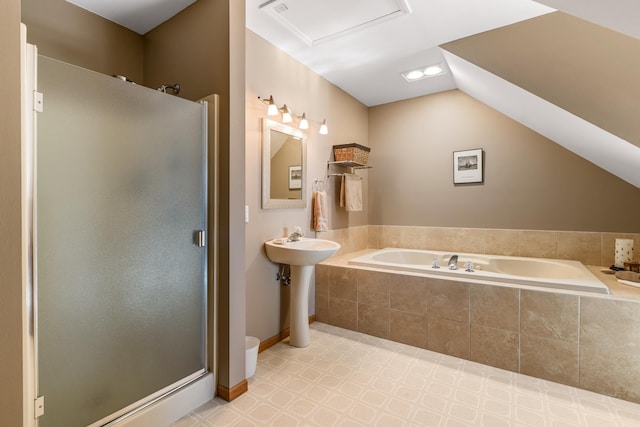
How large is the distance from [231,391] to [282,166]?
5.68 ft

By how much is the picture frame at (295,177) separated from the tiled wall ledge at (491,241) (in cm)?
62

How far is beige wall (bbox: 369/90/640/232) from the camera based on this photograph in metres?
2.83

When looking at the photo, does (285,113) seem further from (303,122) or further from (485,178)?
(485,178)

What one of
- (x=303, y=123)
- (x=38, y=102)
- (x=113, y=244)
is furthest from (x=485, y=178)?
(x=38, y=102)

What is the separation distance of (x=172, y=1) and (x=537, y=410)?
3367mm

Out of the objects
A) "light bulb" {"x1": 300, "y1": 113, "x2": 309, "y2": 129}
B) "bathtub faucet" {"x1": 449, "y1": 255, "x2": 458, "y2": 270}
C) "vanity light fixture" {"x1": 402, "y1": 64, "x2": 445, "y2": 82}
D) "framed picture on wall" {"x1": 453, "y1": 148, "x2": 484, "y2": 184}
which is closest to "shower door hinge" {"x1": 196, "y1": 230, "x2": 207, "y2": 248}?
"light bulb" {"x1": 300, "y1": 113, "x2": 309, "y2": 129}

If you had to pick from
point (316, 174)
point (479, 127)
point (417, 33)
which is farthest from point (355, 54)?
point (479, 127)

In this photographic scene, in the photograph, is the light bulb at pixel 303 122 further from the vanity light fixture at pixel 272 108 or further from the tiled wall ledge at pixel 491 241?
the tiled wall ledge at pixel 491 241

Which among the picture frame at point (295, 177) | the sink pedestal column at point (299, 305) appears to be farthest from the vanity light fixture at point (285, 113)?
the sink pedestal column at point (299, 305)

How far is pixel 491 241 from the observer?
327 centimetres

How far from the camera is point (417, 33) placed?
7.67 ft

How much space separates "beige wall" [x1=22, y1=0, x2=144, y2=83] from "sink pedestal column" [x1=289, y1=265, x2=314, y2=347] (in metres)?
1.97

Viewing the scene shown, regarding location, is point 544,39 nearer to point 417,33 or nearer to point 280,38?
point 417,33

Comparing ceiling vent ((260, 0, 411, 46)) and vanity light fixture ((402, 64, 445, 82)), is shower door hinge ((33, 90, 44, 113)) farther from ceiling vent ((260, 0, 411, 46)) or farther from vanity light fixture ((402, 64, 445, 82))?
vanity light fixture ((402, 64, 445, 82))
